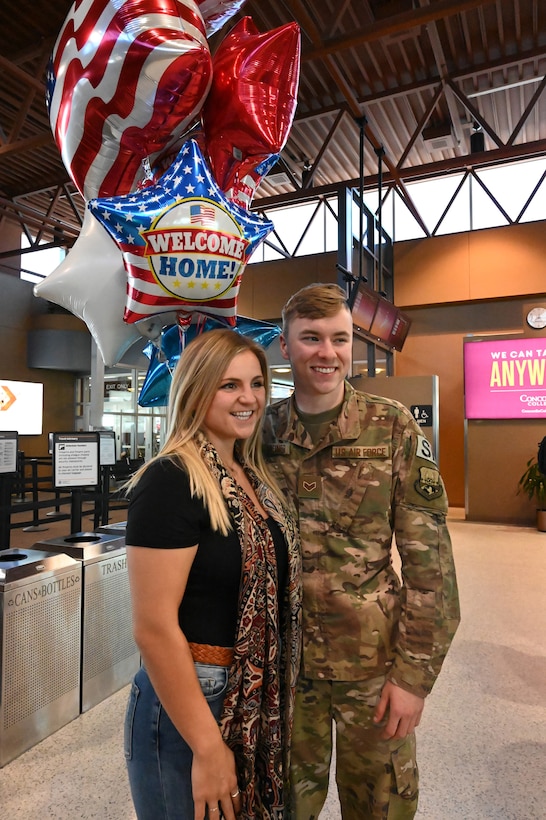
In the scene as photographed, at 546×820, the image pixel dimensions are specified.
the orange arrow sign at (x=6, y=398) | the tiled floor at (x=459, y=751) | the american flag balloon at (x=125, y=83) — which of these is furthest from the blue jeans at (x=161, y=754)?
the orange arrow sign at (x=6, y=398)

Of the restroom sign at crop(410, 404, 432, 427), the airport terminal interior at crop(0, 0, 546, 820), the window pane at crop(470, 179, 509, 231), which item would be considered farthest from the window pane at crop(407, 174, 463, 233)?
the restroom sign at crop(410, 404, 432, 427)

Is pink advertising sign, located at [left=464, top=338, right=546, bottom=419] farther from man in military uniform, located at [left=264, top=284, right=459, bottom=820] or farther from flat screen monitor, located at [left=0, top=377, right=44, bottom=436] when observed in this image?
flat screen monitor, located at [left=0, top=377, right=44, bottom=436]

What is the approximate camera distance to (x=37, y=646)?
2.30 meters

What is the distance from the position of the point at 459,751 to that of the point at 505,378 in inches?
256

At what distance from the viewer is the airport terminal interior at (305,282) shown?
1.71 meters

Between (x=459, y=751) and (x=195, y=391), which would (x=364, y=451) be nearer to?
(x=195, y=391)

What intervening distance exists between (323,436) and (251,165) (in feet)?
3.30

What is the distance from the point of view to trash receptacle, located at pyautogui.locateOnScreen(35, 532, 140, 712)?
2.60 metres

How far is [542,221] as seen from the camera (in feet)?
27.8

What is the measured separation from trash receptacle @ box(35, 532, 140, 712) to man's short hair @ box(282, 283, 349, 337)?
1.86 m

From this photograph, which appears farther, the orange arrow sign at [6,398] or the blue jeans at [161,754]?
the orange arrow sign at [6,398]

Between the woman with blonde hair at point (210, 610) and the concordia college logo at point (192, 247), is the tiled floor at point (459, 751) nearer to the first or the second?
the woman with blonde hair at point (210, 610)

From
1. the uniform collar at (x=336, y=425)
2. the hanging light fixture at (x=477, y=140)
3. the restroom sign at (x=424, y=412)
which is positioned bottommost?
the uniform collar at (x=336, y=425)

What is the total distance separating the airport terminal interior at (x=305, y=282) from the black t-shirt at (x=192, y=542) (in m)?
0.56
